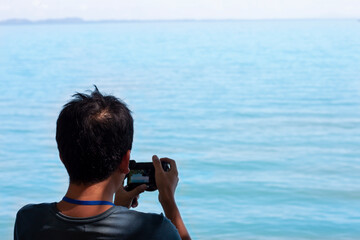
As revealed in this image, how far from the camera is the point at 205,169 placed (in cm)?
717

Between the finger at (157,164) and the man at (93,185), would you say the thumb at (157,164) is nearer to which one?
the finger at (157,164)

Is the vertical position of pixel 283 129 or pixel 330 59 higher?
pixel 330 59

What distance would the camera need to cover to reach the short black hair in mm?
1108

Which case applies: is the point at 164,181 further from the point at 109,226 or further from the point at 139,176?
the point at 109,226

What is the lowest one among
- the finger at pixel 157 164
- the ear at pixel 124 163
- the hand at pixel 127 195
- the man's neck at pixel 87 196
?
the man's neck at pixel 87 196

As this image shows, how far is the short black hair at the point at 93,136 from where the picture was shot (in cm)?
111

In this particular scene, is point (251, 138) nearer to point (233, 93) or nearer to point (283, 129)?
point (283, 129)

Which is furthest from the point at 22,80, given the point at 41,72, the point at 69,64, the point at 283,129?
the point at 283,129

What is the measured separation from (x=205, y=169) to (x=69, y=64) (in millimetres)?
16586

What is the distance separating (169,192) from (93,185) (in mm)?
186

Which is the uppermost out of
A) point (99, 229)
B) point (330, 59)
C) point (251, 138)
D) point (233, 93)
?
point (330, 59)

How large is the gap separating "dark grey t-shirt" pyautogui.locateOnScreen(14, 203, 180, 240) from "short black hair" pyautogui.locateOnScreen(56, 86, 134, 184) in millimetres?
74

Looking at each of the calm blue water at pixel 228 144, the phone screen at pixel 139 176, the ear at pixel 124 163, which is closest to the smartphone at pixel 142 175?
the phone screen at pixel 139 176

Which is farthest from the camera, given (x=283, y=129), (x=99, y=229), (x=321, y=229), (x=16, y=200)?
(x=283, y=129)
